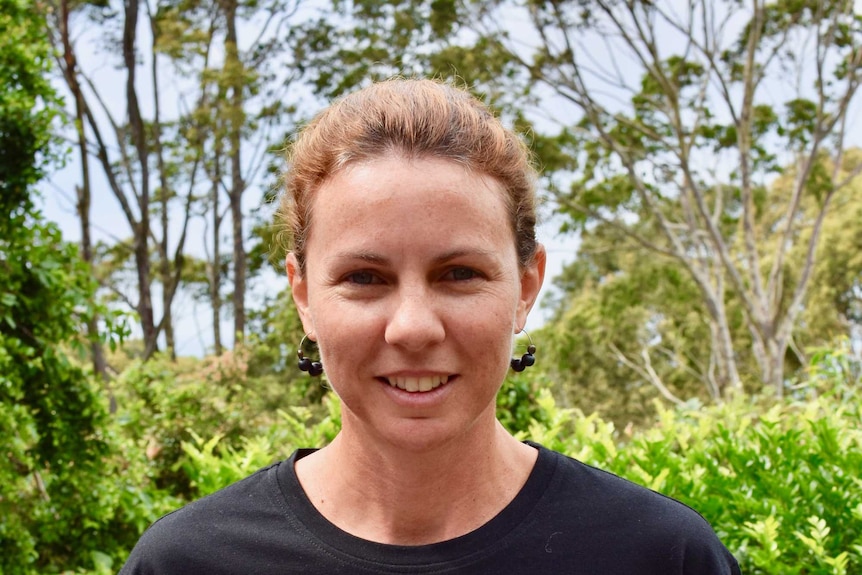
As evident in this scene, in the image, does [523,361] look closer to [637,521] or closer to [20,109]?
[637,521]

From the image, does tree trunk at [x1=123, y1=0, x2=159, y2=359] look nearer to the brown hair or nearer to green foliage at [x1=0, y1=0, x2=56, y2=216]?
green foliage at [x1=0, y1=0, x2=56, y2=216]

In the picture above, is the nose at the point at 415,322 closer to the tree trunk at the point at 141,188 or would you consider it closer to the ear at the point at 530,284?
the ear at the point at 530,284

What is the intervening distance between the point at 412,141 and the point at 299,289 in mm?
351

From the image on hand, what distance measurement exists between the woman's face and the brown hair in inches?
1.3

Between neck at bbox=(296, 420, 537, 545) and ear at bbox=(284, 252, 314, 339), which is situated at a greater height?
ear at bbox=(284, 252, 314, 339)

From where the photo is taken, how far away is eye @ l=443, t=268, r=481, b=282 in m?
1.34

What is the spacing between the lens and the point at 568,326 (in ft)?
73.0

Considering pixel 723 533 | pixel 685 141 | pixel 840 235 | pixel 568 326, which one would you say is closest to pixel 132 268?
pixel 568 326

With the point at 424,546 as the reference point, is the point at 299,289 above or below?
above

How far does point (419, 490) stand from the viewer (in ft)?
4.78

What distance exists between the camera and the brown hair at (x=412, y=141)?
1.38 metres

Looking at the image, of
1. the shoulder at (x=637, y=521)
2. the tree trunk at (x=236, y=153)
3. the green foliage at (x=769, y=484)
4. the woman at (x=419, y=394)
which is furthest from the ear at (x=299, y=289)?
the tree trunk at (x=236, y=153)

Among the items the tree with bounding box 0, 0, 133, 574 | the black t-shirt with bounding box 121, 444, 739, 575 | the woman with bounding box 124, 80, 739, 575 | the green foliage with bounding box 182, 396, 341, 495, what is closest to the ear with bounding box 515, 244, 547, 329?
the woman with bounding box 124, 80, 739, 575

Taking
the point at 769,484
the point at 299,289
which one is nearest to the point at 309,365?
the point at 299,289
